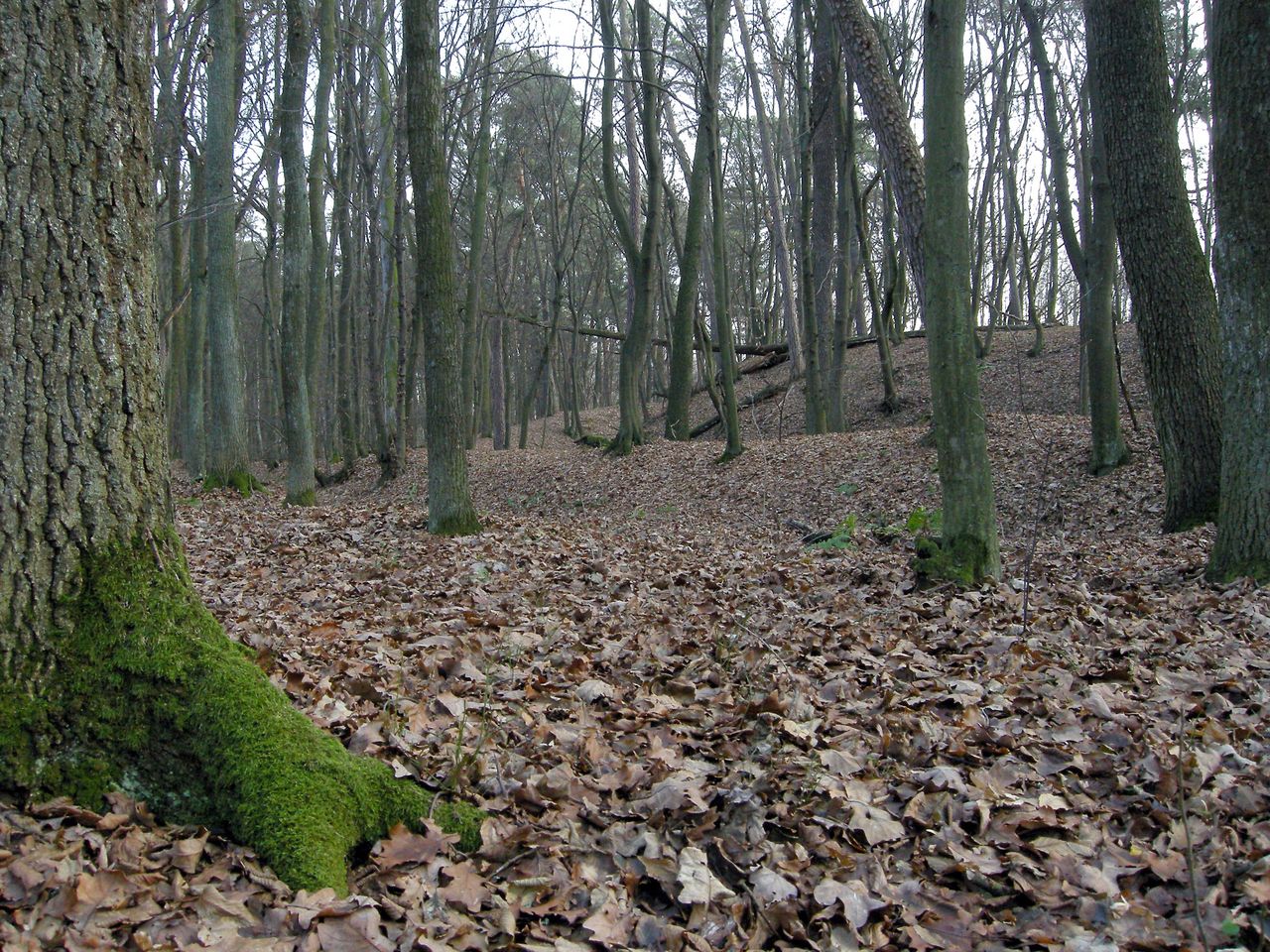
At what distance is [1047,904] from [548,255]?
30.2 metres

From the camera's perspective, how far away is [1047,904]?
265 cm

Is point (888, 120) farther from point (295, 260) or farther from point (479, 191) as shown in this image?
point (479, 191)

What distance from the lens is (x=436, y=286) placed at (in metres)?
8.56

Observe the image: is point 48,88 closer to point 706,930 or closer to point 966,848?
point 706,930

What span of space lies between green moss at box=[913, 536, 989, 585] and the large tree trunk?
13.6 ft

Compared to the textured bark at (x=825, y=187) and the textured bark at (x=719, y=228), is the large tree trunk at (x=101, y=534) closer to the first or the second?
the textured bark at (x=719, y=228)

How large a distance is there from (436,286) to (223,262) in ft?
21.8

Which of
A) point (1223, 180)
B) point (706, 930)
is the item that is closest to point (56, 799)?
point (706, 930)

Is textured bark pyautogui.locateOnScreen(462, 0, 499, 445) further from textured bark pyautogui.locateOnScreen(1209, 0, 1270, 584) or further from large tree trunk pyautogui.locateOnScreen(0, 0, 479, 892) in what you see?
large tree trunk pyautogui.locateOnScreen(0, 0, 479, 892)

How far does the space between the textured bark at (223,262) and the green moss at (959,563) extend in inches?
418

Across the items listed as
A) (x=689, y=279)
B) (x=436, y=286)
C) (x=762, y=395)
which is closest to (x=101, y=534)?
(x=436, y=286)

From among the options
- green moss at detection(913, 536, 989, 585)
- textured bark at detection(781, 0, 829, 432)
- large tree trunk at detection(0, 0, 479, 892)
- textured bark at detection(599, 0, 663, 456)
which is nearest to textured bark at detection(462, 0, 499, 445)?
textured bark at detection(599, 0, 663, 456)

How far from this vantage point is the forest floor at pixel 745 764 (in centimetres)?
250

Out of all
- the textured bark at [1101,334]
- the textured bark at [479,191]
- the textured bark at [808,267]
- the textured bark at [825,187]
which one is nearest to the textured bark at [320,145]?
the textured bark at [479,191]
